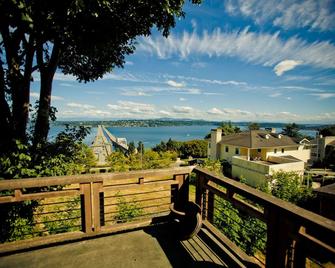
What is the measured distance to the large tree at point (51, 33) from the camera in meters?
3.30

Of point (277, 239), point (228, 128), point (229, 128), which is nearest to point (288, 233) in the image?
point (277, 239)

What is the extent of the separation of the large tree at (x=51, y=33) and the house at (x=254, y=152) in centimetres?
2155

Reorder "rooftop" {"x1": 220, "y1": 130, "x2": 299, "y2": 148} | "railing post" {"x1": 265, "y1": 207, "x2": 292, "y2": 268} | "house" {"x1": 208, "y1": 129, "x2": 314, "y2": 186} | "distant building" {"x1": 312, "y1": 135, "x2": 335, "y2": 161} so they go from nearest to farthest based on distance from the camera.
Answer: "railing post" {"x1": 265, "y1": 207, "x2": 292, "y2": 268}
"house" {"x1": 208, "y1": 129, "x2": 314, "y2": 186}
"rooftop" {"x1": 220, "y1": 130, "x2": 299, "y2": 148}
"distant building" {"x1": 312, "y1": 135, "x2": 335, "y2": 161}

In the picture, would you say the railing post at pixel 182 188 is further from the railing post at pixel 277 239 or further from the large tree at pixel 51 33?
the large tree at pixel 51 33

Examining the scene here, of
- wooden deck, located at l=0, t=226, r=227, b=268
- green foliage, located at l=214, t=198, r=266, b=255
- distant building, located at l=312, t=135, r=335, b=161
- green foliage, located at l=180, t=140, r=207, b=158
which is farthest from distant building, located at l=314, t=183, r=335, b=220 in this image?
green foliage, located at l=180, t=140, r=207, b=158

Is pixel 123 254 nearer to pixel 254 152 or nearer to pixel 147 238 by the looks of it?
pixel 147 238

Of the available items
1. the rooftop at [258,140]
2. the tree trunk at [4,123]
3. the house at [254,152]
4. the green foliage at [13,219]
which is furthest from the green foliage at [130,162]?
the tree trunk at [4,123]

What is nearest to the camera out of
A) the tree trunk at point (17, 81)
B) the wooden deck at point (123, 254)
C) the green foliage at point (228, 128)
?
the wooden deck at point (123, 254)

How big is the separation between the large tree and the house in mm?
21546

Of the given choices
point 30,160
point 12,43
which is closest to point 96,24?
point 12,43

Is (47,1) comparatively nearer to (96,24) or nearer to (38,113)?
(96,24)

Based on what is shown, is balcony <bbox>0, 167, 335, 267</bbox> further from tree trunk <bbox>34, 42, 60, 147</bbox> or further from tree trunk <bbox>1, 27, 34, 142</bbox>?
tree trunk <bbox>34, 42, 60, 147</bbox>

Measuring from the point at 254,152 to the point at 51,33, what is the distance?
31.0m

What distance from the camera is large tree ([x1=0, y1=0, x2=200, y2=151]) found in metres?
3.30
